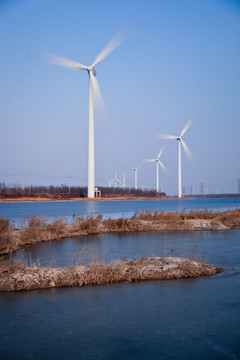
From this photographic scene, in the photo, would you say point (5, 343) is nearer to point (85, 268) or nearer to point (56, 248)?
point (85, 268)

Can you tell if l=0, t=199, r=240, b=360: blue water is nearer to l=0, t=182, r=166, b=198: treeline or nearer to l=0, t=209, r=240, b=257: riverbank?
l=0, t=209, r=240, b=257: riverbank

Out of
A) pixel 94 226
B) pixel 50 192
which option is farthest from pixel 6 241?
pixel 50 192

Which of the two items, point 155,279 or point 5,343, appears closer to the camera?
point 5,343

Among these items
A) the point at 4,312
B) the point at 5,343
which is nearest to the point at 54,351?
the point at 5,343

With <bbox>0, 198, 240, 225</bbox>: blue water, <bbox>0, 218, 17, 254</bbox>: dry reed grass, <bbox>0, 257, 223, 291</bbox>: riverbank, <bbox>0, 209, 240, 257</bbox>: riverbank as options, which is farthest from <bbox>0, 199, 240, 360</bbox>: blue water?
<bbox>0, 198, 240, 225</bbox>: blue water

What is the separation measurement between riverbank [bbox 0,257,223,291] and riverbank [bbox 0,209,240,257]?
531 cm

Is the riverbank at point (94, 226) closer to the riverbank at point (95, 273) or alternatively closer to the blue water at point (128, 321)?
the riverbank at point (95, 273)

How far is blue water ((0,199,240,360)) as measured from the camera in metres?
5.62

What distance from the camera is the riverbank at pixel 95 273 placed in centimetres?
916

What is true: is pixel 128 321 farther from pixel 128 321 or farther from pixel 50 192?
pixel 50 192

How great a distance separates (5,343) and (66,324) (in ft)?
3.97

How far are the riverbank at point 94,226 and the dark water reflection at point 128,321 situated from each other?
7324 mm

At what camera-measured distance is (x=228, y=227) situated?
25.2m

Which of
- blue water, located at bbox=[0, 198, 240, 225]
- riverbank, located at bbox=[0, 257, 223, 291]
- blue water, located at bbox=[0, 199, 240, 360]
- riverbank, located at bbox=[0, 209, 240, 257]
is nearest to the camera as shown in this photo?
blue water, located at bbox=[0, 199, 240, 360]
